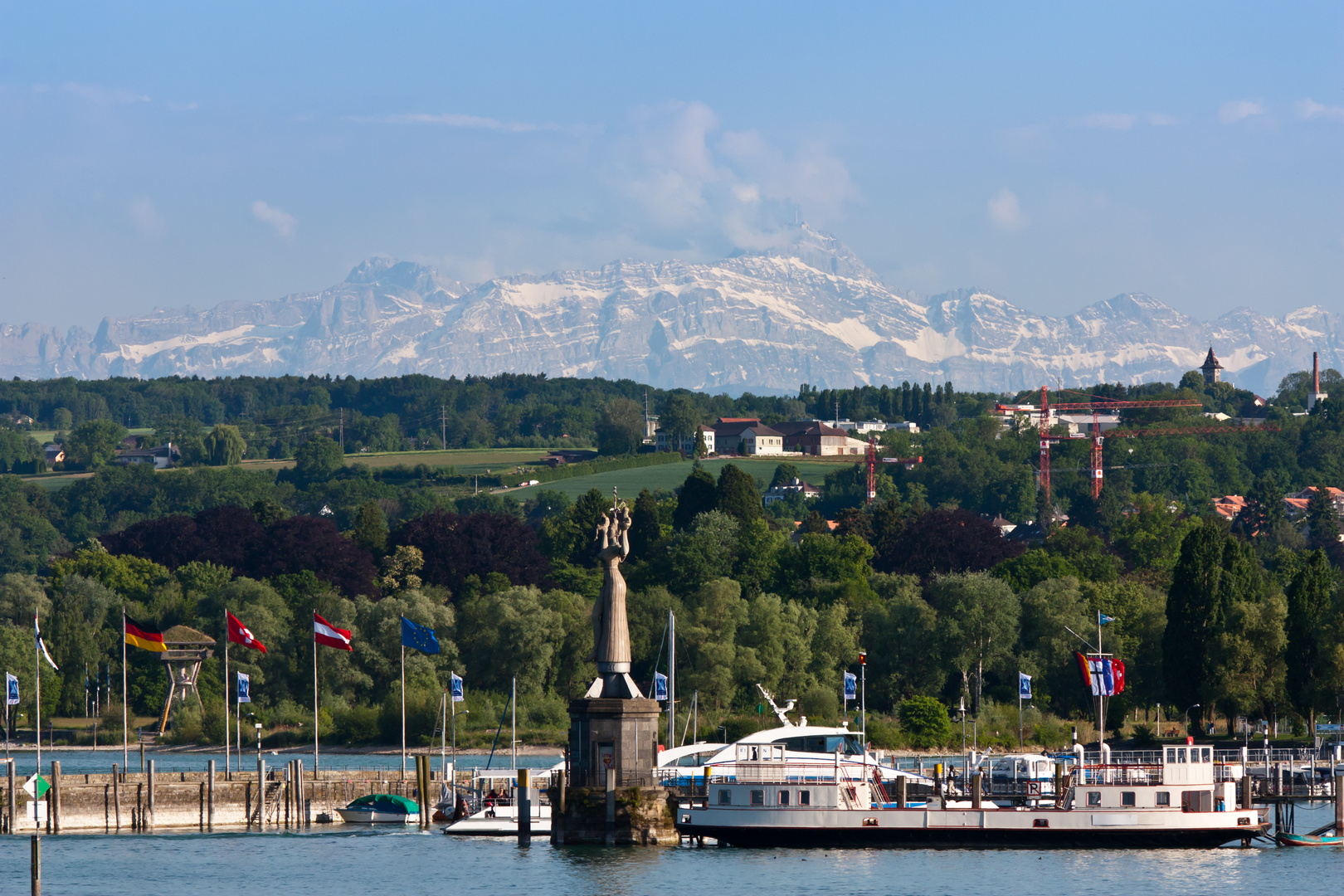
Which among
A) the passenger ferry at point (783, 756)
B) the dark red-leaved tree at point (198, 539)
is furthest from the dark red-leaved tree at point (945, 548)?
the passenger ferry at point (783, 756)

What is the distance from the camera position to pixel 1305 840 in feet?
214

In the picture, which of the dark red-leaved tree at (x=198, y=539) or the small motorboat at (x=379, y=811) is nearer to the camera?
the small motorboat at (x=379, y=811)

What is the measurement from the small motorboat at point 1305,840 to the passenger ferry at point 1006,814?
11.0ft

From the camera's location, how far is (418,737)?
376 ft

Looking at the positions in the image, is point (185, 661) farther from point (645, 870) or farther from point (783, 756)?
point (645, 870)

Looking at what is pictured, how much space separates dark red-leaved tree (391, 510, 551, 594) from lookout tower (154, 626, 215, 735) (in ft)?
106

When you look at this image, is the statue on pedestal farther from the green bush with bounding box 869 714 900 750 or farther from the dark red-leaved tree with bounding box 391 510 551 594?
the dark red-leaved tree with bounding box 391 510 551 594

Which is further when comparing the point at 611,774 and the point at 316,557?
the point at 316,557

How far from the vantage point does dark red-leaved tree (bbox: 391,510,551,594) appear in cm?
15538

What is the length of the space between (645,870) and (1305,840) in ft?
73.2

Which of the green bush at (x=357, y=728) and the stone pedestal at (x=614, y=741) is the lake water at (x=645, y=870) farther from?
the green bush at (x=357, y=728)

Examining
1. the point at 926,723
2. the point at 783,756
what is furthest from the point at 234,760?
the point at 783,756

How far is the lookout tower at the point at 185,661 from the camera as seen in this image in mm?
123125

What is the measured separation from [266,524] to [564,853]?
11305 cm
